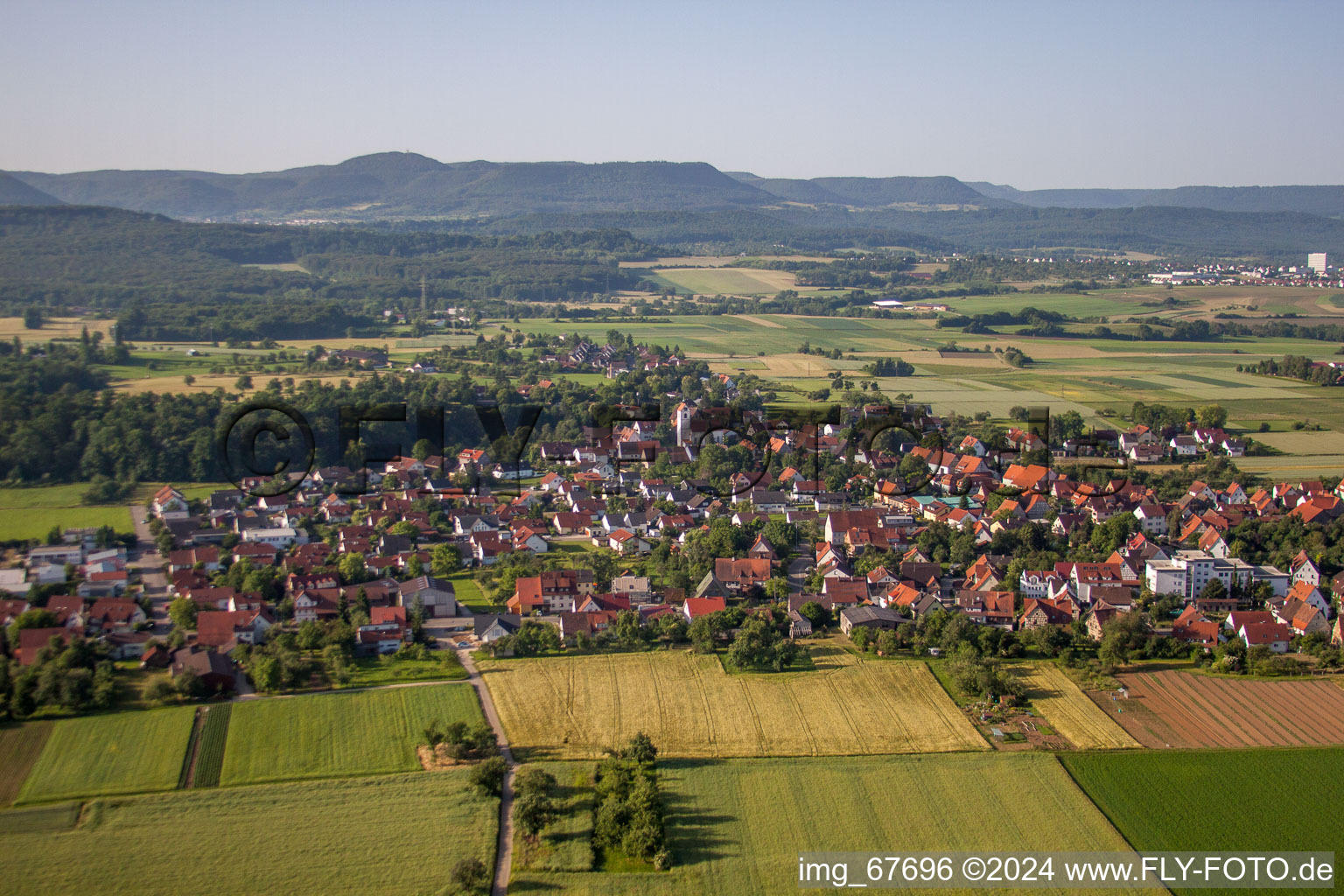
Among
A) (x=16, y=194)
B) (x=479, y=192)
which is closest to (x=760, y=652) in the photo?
(x=16, y=194)

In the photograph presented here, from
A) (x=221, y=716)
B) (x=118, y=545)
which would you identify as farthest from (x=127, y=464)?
(x=221, y=716)

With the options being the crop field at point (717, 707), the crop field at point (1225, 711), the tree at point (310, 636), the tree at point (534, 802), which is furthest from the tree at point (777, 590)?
the tree at point (534, 802)

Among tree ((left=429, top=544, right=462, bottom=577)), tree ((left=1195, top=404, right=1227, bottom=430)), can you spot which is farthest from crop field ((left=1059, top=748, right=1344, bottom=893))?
tree ((left=1195, top=404, right=1227, bottom=430))

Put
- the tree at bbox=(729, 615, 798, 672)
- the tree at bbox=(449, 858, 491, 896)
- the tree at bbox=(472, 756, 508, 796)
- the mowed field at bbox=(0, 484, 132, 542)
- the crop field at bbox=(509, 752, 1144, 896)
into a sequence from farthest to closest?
the mowed field at bbox=(0, 484, 132, 542)
the tree at bbox=(729, 615, 798, 672)
the tree at bbox=(472, 756, 508, 796)
the crop field at bbox=(509, 752, 1144, 896)
the tree at bbox=(449, 858, 491, 896)

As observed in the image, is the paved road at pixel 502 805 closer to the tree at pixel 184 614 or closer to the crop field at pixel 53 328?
the tree at pixel 184 614

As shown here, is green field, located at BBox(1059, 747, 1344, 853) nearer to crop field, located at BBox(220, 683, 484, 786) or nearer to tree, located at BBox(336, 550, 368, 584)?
crop field, located at BBox(220, 683, 484, 786)

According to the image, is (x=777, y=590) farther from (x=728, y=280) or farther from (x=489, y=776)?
(x=728, y=280)
